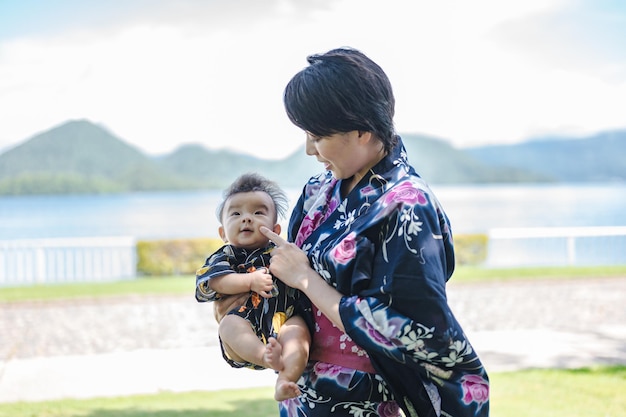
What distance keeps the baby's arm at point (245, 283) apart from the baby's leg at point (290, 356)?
5.4 inches

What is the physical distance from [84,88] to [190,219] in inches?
1085

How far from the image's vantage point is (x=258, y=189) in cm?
243

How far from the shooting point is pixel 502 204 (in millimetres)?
79312

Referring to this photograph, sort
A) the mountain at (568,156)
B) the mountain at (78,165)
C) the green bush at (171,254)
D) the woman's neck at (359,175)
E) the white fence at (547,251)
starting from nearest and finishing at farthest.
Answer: the woman's neck at (359,175)
the green bush at (171,254)
the white fence at (547,251)
the mountain at (78,165)
the mountain at (568,156)

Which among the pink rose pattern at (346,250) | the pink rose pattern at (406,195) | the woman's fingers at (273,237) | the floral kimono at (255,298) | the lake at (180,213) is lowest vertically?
the lake at (180,213)

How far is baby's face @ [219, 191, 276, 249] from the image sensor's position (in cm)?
234

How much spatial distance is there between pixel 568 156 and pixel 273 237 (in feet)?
345

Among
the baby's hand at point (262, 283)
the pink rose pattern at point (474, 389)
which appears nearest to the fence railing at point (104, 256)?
the baby's hand at point (262, 283)

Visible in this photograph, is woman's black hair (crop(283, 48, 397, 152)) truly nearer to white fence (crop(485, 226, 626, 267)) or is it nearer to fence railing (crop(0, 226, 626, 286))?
fence railing (crop(0, 226, 626, 286))

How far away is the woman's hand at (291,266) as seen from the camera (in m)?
1.97

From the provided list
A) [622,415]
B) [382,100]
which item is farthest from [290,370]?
[622,415]

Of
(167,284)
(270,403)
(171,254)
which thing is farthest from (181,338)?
(171,254)

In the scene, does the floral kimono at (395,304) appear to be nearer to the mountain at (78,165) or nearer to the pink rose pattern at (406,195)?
the pink rose pattern at (406,195)

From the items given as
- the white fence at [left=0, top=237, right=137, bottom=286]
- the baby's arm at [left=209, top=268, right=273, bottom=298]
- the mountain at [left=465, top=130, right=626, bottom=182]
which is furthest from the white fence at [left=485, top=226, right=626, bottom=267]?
the mountain at [left=465, top=130, right=626, bottom=182]
